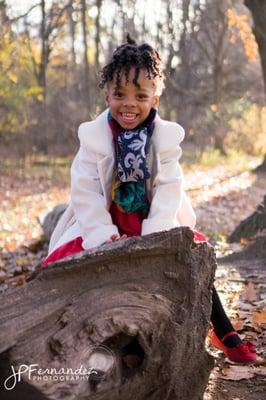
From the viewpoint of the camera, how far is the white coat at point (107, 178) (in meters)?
3.02

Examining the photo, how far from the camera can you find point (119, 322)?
7.61ft

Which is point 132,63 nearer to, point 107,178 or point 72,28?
point 107,178

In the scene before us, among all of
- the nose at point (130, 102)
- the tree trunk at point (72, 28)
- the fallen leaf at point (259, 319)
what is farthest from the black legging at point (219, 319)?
the tree trunk at point (72, 28)

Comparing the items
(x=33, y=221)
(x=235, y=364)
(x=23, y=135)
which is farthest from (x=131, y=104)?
(x=23, y=135)

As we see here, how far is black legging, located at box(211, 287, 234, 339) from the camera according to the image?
3.04 metres

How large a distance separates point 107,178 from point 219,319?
2.90 feet

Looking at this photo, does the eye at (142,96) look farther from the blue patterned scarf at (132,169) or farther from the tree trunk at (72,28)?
the tree trunk at (72,28)

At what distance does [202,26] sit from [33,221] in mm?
18890

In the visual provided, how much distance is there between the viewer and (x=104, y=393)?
2.22 m

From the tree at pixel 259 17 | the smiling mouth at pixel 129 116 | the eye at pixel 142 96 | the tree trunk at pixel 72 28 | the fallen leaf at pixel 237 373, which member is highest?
the tree trunk at pixel 72 28

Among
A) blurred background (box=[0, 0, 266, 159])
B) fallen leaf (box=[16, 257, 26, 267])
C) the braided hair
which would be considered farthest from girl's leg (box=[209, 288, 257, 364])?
blurred background (box=[0, 0, 266, 159])

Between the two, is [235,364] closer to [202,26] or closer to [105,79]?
[105,79]

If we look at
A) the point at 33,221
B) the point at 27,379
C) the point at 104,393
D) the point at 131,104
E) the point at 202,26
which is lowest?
the point at 33,221

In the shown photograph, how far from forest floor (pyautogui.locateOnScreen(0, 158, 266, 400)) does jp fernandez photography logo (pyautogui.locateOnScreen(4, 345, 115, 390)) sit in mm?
725
